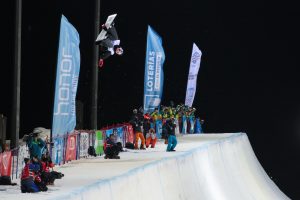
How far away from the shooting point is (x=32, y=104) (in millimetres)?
38188

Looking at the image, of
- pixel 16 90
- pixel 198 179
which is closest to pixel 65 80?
pixel 16 90

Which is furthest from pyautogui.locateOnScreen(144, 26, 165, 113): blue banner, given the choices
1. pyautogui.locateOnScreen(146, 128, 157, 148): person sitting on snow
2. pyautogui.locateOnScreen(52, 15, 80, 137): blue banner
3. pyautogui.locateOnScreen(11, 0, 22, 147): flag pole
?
pyautogui.locateOnScreen(11, 0, 22, 147): flag pole

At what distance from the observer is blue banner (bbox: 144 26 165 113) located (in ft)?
105

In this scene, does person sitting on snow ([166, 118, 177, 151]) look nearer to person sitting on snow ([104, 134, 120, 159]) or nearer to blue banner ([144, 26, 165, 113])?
person sitting on snow ([104, 134, 120, 159])

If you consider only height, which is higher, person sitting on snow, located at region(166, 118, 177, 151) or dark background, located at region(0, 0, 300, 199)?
dark background, located at region(0, 0, 300, 199)

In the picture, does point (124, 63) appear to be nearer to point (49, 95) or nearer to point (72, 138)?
point (49, 95)

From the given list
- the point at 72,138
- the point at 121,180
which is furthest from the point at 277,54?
the point at 121,180

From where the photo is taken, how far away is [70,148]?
72.8ft

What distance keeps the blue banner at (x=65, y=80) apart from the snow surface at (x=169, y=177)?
1156 mm

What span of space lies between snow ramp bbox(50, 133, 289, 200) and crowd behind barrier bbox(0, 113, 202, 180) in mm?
2615

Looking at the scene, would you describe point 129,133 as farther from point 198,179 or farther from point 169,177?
point 169,177

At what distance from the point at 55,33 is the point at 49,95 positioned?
3135 mm

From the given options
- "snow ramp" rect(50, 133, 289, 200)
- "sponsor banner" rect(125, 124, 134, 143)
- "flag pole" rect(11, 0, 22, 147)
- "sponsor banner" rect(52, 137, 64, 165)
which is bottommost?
"snow ramp" rect(50, 133, 289, 200)

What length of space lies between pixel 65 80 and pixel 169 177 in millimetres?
4197
